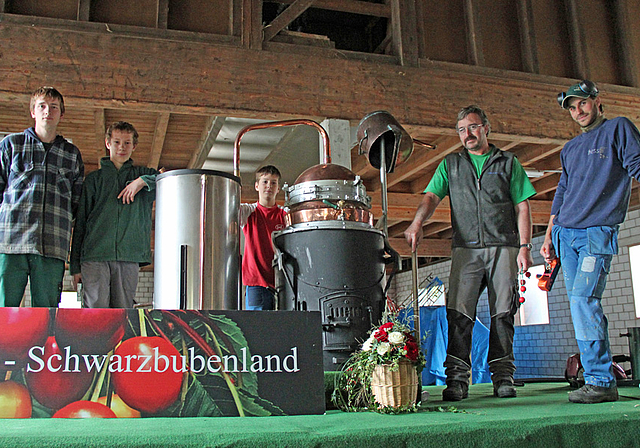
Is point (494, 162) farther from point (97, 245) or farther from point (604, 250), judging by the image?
point (97, 245)

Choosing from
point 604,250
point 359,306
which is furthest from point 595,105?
point 359,306

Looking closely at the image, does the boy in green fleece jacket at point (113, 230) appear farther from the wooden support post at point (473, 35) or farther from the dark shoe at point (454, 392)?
the wooden support post at point (473, 35)

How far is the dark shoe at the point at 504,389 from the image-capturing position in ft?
8.81

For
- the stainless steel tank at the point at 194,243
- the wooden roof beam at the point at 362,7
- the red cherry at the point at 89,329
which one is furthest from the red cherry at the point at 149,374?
the wooden roof beam at the point at 362,7

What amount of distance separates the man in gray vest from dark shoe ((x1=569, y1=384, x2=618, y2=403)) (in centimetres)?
33

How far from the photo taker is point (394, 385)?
2.11 meters

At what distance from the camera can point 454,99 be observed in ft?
16.4

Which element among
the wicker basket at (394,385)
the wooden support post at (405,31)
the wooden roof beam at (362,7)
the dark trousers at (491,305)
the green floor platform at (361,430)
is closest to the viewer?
the green floor platform at (361,430)

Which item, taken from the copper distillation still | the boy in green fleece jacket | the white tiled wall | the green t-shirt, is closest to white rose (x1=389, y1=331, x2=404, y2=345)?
the copper distillation still

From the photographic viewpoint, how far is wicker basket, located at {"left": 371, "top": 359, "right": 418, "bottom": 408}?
211 cm

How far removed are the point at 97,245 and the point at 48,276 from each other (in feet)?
0.89

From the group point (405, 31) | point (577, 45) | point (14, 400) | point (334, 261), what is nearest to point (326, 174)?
point (334, 261)

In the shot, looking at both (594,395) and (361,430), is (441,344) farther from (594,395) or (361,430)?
(361,430)

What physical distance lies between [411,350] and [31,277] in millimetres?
1782
